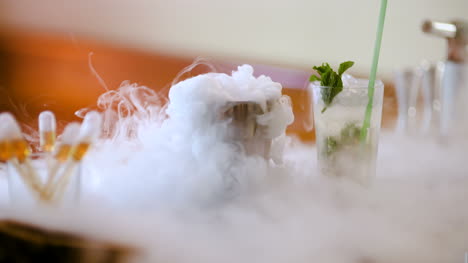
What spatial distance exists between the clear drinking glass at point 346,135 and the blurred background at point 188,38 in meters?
1.43

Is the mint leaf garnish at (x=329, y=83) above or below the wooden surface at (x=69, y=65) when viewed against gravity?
above

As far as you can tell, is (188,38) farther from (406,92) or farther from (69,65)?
(406,92)

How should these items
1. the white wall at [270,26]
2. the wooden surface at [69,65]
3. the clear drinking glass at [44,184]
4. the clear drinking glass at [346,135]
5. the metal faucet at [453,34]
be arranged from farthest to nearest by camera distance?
1. the white wall at [270,26]
2. the wooden surface at [69,65]
3. the metal faucet at [453,34]
4. the clear drinking glass at [346,135]
5. the clear drinking glass at [44,184]

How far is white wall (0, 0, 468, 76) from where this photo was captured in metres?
2.78

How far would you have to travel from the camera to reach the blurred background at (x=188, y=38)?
261 centimetres

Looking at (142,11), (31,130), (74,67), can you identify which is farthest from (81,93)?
(31,130)

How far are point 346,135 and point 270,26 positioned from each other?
245cm

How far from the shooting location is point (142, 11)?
112 inches

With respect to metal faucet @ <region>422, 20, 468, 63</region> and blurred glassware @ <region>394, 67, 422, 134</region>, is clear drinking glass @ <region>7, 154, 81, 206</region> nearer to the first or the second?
metal faucet @ <region>422, 20, 468, 63</region>

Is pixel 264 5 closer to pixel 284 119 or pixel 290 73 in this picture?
pixel 290 73

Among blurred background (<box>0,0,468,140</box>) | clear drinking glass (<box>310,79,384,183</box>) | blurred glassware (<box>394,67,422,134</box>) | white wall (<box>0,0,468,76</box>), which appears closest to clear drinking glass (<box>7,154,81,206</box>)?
clear drinking glass (<box>310,79,384,183</box>)

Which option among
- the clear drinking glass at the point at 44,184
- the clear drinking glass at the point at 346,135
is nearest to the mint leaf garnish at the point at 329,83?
the clear drinking glass at the point at 346,135

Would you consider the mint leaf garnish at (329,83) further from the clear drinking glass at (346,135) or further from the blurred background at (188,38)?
the blurred background at (188,38)

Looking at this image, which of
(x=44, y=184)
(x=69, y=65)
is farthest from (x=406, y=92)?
(x=69, y=65)
